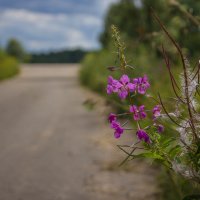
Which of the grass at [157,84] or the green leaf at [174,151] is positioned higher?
the green leaf at [174,151]

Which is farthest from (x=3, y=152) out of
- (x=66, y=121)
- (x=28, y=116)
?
(x=28, y=116)

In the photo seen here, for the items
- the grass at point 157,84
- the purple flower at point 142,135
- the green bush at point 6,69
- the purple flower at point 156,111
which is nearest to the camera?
the purple flower at point 142,135

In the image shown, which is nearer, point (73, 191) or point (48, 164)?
point (73, 191)

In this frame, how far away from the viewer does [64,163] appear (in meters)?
6.94

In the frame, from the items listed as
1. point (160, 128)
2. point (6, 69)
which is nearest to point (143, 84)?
point (160, 128)

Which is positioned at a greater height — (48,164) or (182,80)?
(182,80)

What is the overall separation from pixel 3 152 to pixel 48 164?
1068 mm

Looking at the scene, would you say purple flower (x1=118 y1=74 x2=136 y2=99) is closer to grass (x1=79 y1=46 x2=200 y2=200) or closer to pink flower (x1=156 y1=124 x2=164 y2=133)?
grass (x1=79 y1=46 x2=200 y2=200)

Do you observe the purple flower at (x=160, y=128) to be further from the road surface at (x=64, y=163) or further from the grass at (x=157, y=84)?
the road surface at (x=64, y=163)

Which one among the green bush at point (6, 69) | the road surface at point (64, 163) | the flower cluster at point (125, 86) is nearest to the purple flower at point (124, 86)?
the flower cluster at point (125, 86)

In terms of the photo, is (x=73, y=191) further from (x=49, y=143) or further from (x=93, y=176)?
(x=49, y=143)

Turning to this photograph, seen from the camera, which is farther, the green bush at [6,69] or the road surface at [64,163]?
the green bush at [6,69]

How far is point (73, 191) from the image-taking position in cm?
558

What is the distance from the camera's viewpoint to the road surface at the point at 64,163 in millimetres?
5512
